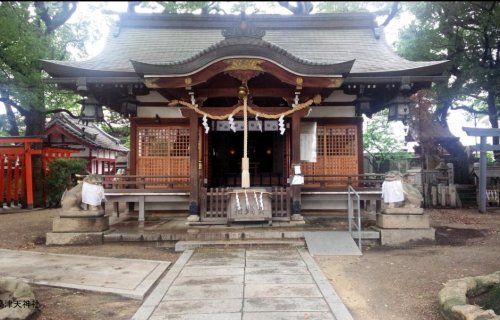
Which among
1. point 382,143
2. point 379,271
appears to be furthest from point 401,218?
point 382,143

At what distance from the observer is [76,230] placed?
8375 millimetres

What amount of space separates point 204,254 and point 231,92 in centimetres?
417

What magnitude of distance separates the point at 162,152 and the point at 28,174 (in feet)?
23.6

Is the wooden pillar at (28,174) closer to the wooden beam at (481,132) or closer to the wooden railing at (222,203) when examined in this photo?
the wooden railing at (222,203)

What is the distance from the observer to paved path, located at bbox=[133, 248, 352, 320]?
4.28 meters

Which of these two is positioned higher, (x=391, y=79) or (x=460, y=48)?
(x=460, y=48)

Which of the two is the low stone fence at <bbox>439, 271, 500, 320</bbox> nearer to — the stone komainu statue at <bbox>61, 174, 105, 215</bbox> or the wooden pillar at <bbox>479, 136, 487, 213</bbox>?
the stone komainu statue at <bbox>61, 174, 105, 215</bbox>

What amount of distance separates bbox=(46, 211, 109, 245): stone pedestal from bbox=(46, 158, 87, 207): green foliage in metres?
8.14

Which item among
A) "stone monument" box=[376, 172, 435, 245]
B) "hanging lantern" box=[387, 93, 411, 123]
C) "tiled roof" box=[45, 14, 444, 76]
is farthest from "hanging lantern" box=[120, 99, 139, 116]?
"hanging lantern" box=[387, 93, 411, 123]

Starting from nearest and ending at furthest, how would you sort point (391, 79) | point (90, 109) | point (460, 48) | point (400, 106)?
1. point (391, 79)
2. point (400, 106)
3. point (90, 109)
4. point (460, 48)

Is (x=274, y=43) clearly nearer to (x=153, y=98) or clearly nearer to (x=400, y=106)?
(x=153, y=98)

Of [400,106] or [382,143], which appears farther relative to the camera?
[382,143]

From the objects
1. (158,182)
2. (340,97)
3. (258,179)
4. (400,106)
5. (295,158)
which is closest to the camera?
(295,158)

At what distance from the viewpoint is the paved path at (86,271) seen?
5.30 metres
